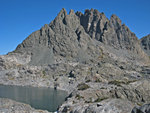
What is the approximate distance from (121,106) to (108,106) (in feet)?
7.76

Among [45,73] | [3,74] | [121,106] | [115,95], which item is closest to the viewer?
[121,106]

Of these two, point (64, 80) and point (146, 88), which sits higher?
point (64, 80)

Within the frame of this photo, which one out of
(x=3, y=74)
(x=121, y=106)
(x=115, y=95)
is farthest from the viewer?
(x=3, y=74)

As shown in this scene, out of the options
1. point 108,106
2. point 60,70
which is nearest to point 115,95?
point 108,106

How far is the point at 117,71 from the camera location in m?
191

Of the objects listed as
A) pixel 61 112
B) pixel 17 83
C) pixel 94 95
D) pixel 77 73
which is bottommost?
pixel 61 112

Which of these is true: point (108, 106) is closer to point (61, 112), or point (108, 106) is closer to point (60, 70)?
point (61, 112)

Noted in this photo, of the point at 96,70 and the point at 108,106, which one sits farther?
the point at 96,70

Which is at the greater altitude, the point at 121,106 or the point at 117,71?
the point at 117,71

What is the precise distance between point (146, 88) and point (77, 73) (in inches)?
4045

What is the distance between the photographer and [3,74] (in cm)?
18062

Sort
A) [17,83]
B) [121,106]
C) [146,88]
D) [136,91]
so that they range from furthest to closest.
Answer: [17,83] < [146,88] < [136,91] < [121,106]

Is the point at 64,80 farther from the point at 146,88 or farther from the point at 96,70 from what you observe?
the point at 146,88

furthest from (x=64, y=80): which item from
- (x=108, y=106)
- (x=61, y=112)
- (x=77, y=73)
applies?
(x=108, y=106)
